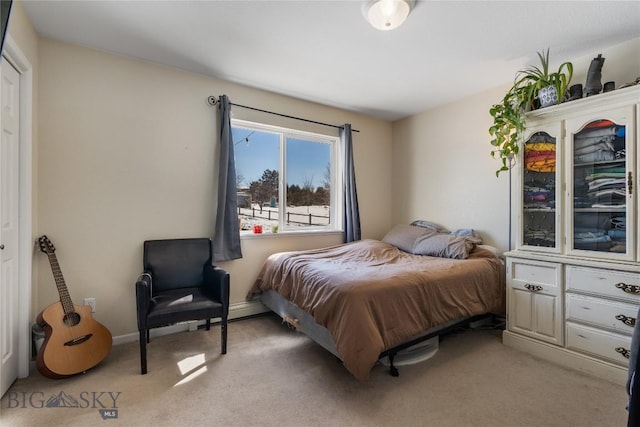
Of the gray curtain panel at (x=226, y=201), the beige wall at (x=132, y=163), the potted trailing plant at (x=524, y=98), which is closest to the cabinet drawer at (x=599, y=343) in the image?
the beige wall at (x=132, y=163)

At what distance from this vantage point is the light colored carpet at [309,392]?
5.16ft

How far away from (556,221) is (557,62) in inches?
56.3

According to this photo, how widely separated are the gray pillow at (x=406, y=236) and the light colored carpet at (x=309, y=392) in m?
1.21

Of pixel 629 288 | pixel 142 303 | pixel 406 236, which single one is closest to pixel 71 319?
pixel 142 303

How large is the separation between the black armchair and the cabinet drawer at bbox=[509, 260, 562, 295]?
2371 millimetres

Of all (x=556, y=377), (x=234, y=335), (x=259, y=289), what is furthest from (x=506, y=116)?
(x=234, y=335)

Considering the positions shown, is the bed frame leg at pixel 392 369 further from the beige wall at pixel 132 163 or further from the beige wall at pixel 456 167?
the beige wall at pixel 456 167

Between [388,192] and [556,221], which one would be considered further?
[388,192]

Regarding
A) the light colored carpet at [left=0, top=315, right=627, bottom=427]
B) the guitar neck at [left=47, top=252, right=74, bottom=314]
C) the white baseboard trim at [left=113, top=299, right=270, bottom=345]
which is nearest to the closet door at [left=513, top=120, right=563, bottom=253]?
the light colored carpet at [left=0, top=315, right=627, bottom=427]

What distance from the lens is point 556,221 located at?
2268 millimetres

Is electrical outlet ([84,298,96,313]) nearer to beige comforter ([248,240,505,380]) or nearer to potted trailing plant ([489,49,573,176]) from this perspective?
beige comforter ([248,240,505,380])

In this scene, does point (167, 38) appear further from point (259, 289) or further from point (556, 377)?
point (556, 377)

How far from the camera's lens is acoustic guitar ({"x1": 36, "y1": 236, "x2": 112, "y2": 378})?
1840mm

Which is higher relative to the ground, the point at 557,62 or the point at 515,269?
the point at 557,62
